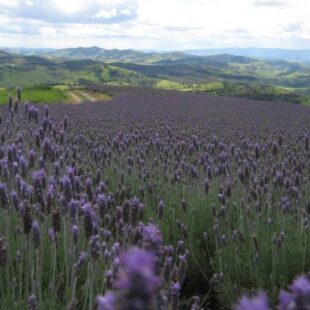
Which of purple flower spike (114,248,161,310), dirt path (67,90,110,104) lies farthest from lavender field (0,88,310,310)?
dirt path (67,90,110,104)

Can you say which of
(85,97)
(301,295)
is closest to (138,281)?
(301,295)

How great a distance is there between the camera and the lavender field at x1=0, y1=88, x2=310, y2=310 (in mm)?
2064

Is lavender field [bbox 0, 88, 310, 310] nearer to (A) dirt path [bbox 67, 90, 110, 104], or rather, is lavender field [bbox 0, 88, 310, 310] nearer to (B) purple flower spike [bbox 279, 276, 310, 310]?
(B) purple flower spike [bbox 279, 276, 310, 310]

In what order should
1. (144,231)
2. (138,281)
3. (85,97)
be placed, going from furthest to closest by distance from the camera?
(85,97)
(144,231)
(138,281)

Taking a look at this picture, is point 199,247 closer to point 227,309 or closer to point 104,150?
point 227,309

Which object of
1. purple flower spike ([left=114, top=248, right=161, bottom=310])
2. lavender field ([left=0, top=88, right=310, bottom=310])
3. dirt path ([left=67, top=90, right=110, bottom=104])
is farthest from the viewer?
dirt path ([left=67, top=90, right=110, bottom=104])

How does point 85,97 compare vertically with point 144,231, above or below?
below

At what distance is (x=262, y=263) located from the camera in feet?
11.7

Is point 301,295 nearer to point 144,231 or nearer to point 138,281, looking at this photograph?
point 138,281

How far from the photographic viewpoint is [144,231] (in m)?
0.96

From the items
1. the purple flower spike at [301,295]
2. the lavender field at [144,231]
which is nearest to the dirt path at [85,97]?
the lavender field at [144,231]

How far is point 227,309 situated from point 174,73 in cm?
14407

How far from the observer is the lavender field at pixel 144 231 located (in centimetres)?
206

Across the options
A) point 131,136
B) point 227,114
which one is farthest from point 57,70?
point 131,136
